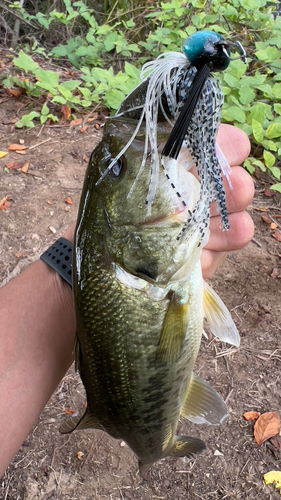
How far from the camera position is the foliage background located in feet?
13.7

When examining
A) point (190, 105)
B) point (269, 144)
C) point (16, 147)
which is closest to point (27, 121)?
point (16, 147)

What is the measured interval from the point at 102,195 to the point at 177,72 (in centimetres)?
45

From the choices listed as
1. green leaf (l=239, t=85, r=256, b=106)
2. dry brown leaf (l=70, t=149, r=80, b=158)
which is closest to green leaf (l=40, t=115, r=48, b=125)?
dry brown leaf (l=70, t=149, r=80, b=158)

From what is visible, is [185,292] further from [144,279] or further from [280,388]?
[280,388]

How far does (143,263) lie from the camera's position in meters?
1.38

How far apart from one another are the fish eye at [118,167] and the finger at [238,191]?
0.70 meters

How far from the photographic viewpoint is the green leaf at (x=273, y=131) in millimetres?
4039

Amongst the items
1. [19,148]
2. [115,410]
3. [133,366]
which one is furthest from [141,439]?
[19,148]

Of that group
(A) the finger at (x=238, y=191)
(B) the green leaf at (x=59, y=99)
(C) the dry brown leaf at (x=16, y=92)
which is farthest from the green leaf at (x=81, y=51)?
(A) the finger at (x=238, y=191)

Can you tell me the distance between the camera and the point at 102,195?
137 centimetres

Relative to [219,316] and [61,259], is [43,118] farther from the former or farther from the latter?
[219,316]

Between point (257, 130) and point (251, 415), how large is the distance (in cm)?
268

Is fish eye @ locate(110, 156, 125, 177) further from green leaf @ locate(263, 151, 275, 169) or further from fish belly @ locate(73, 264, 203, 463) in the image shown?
green leaf @ locate(263, 151, 275, 169)

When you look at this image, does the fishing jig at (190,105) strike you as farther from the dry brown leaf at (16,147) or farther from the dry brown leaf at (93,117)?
the dry brown leaf at (93,117)
